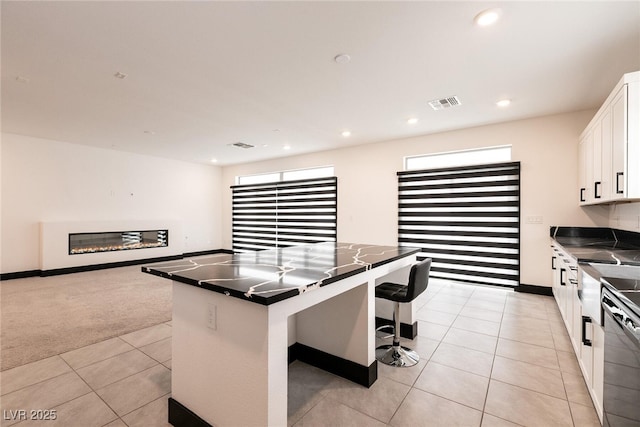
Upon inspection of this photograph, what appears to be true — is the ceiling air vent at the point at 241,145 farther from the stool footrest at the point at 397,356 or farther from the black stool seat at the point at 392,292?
the stool footrest at the point at 397,356

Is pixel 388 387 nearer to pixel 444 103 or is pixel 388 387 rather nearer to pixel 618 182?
pixel 618 182

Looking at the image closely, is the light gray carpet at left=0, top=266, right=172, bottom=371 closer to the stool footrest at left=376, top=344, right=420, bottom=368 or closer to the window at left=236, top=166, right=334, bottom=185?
the stool footrest at left=376, top=344, right=420, bottom=368

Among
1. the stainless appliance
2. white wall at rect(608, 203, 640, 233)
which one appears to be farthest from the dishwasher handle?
white wall at rect(608, 203, 640, 233)

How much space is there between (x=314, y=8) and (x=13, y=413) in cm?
344

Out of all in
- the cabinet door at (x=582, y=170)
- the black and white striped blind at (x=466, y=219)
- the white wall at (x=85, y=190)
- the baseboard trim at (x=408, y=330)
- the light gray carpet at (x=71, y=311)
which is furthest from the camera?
the white wall at (x=85, y=190)

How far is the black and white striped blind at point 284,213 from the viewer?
6.78 meters

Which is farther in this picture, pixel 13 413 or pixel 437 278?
pixel 437 278

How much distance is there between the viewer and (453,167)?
16.5 ft

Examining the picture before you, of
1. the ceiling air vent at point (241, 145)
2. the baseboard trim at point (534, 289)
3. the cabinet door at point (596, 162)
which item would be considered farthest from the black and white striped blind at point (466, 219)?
the ceiling air vent at point (241, 145)

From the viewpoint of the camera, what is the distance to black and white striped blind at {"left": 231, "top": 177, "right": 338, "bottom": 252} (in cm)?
678

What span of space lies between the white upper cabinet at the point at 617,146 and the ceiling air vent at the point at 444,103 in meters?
1.45

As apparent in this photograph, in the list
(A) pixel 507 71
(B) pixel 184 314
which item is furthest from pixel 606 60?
(B) pixel 184 314

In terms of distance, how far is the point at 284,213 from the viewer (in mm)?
7676

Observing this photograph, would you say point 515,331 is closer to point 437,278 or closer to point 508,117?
point 437,278
